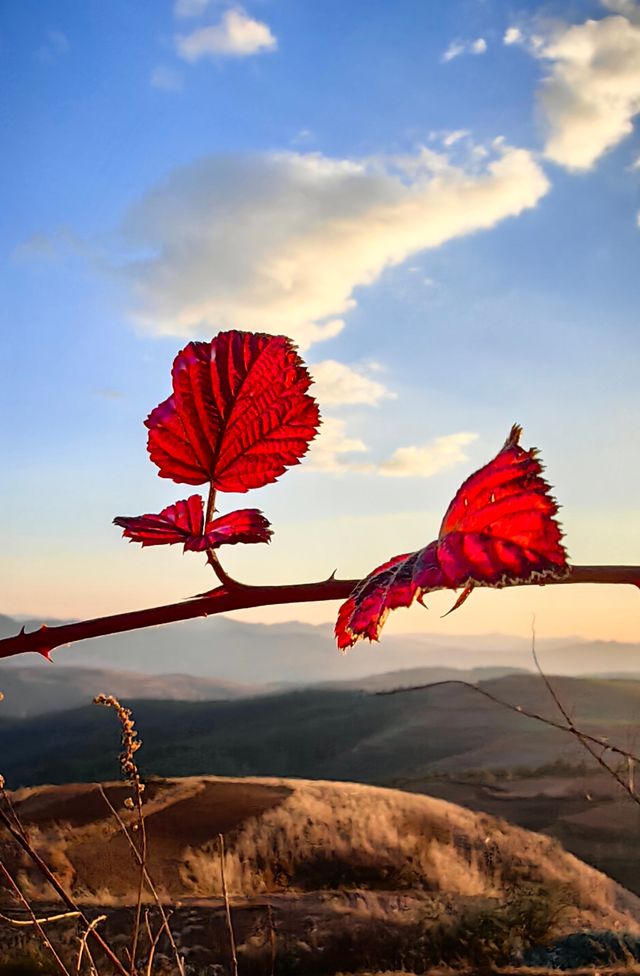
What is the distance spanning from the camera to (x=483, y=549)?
0.66 feet

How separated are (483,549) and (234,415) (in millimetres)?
126

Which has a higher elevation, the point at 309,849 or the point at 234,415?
→ the point at 234,415

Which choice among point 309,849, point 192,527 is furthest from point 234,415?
point 309,849

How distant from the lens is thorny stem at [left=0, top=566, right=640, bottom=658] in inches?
8.7

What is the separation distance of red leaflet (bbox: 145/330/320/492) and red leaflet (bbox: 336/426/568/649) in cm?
9

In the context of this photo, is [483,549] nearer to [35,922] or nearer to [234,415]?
[234,415]

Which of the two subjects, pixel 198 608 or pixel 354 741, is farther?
pixel 354 741

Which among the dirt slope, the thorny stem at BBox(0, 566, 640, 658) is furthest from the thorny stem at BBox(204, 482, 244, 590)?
the dirt slope

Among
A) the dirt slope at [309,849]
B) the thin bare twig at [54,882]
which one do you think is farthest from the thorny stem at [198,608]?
the dirt slope at [309,849]

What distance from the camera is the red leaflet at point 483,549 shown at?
0.63ft

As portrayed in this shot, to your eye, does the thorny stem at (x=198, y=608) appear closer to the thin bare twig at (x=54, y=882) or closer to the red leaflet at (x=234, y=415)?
the red leaflet at (x=234, y=415)

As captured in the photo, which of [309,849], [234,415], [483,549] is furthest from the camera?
[309,849]

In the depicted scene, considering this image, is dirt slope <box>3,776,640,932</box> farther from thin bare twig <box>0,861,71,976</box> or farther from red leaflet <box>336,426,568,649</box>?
red leaflet <box>336,426,568,649</box>

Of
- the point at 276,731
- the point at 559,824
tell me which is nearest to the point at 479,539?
the point at 559,824
